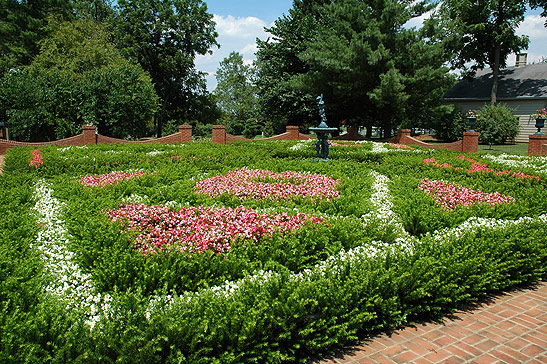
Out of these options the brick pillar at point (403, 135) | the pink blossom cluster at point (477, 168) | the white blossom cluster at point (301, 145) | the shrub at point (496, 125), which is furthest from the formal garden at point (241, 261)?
the shrub at point (496, 125)

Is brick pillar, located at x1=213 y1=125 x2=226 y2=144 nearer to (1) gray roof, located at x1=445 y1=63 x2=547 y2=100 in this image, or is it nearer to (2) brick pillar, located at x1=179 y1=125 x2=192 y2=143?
(2) brick pillar, located at x1=179 y1=125 x2=192 y2=143

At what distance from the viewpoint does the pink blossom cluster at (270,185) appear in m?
7.75

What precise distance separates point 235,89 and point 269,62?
19931mm

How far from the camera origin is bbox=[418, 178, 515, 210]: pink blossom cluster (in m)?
7.41

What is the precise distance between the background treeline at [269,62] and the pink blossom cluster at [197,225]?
1864cm

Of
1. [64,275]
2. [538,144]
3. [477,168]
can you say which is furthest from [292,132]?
[64,275]

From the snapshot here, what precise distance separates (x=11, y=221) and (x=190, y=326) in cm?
367

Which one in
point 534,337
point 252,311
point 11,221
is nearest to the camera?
point 252,311

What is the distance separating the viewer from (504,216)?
22.0ft

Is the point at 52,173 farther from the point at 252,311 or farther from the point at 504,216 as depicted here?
the point at 504,216

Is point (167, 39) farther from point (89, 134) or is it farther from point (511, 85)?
point (511, 85)

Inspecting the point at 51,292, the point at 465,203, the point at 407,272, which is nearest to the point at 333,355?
the point at 407,272

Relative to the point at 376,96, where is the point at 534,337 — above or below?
below

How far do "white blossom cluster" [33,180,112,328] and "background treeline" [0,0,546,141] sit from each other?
18.4 metres
